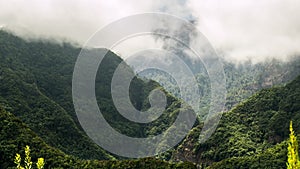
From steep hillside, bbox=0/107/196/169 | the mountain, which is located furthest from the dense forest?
steep hillside, bbox=0/107/196/169

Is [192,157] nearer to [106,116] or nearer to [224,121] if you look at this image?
[224,121]

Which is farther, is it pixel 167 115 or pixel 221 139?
pixel 167 115

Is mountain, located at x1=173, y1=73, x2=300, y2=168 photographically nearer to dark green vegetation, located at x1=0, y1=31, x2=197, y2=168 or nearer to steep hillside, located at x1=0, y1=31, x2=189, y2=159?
dark green vegetation, located at x1=0, y1=31, x2=197, y2=168

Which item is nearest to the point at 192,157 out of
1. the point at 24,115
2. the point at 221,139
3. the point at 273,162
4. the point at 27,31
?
the point at 221,139

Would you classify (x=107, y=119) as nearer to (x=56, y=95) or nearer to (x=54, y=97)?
(x=56, y=95)

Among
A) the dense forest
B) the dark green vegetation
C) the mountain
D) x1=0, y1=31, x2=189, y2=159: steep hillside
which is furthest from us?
the mountain

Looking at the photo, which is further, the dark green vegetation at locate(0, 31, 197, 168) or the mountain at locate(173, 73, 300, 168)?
the mountain at locate(173, 73, 300, 168)

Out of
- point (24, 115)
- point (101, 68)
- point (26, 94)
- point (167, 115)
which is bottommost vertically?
point (24, 115)

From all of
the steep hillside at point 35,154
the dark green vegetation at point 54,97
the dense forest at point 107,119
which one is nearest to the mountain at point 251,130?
the dense forest at point 107,119
